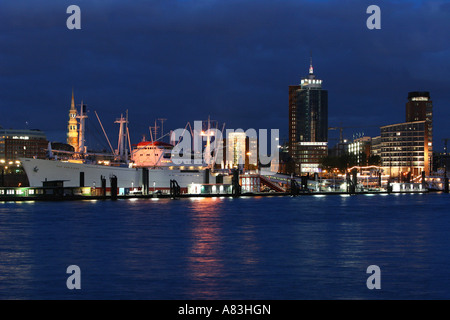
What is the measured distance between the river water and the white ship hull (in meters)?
47.5

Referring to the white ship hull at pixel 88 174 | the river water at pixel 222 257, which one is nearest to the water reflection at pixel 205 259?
the river water at pixel 222 257

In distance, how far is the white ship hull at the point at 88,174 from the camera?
111 m

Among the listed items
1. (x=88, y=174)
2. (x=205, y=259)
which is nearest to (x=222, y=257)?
(x=205, y=259)

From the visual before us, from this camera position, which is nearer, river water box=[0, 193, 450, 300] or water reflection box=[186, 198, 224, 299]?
river water box=[0, 193, 450, 300]

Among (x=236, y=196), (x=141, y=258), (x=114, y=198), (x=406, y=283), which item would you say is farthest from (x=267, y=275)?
(x=236, y=196)

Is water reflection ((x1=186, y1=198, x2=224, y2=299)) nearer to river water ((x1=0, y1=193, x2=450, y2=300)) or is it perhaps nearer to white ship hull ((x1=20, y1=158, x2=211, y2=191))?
river water ((x1=0, y1=193, x2=450, y2=300))

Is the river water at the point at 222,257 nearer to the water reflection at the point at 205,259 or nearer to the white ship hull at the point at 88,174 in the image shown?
the water reflection at the point at 205,259

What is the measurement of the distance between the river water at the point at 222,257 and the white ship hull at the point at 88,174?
47538mm

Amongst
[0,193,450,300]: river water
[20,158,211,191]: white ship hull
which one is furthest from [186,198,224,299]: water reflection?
[20,158,211,191]: white ship hull

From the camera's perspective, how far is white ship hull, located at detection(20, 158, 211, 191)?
111 m

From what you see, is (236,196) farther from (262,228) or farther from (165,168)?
(262,228)

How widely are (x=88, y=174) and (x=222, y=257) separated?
80.7 meters

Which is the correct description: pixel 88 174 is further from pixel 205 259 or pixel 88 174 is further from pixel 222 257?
pixel 205 259
